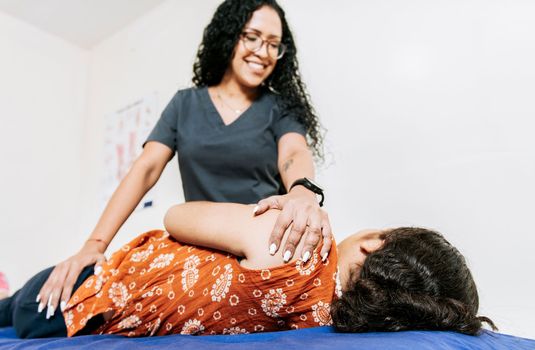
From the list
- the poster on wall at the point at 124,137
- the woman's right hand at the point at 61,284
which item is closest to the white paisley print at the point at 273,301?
the woman's right hand at the point at 61,284

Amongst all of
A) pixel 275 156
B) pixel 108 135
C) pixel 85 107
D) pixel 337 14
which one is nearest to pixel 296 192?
pixel 275 156

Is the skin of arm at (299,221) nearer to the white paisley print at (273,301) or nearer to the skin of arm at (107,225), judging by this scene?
the white paisley print at (273,301)

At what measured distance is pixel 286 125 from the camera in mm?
1677

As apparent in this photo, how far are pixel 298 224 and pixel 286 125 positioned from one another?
0.71m

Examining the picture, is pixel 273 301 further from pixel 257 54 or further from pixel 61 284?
pixel 257 54

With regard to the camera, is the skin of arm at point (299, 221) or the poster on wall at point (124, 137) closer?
the skin of arm at point (299, 221)

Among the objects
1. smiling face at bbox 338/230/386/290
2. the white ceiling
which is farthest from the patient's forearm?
the white ceiling

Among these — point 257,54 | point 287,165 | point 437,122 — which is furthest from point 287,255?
point 437,122

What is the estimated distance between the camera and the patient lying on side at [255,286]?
96 centimetres

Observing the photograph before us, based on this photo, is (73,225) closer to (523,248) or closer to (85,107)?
(85,107)

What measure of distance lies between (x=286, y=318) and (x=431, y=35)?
3.96 feet

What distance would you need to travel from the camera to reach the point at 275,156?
167 centimetres

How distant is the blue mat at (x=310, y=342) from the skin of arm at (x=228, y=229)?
151 mm

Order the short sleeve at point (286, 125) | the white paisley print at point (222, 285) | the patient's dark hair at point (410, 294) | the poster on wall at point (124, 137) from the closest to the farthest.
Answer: the patient's dark hair at point (410, 294), the white paisley print at point (222, 285), the short sleeve at point (286, 125), the poster on wall at point (124, 137)
